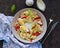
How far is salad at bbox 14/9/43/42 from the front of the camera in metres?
1.32

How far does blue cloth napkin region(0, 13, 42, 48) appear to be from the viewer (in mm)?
1321

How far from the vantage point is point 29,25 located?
133 cm

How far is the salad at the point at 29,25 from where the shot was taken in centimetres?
132

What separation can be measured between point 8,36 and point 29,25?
0.12 meters

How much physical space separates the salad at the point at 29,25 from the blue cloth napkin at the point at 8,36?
0.03m

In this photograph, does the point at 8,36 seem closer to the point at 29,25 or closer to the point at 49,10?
the point at 29,25

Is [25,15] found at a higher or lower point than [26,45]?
→ higher

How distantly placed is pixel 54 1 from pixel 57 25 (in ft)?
0.40

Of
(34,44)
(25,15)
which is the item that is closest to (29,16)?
(25,15)

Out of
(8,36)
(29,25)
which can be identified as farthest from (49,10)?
(8,36)

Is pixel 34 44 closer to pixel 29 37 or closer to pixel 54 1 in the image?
pixel 29 37

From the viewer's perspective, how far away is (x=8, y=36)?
1328 mm

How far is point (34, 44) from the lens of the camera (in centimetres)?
133

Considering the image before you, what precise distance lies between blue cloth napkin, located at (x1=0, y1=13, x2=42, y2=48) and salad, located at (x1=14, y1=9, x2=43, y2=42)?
0.03 m
